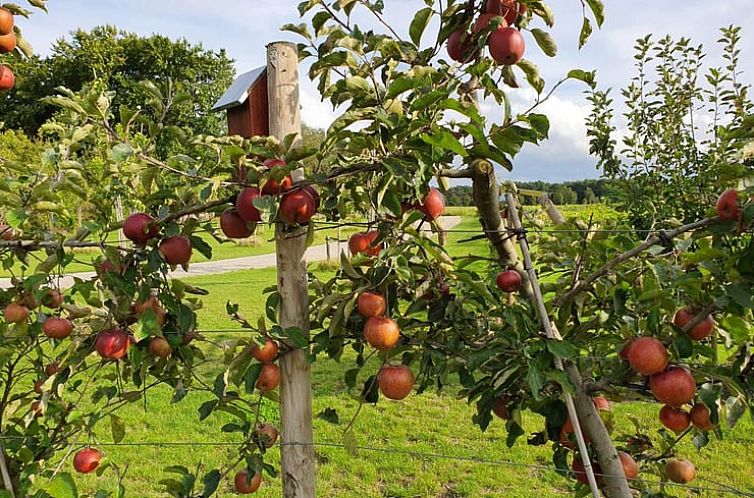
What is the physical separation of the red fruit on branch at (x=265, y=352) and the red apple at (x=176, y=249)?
0.91 feet

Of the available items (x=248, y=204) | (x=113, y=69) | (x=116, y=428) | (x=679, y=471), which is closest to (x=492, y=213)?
(x=248, y=204)

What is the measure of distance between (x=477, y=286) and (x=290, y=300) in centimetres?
49

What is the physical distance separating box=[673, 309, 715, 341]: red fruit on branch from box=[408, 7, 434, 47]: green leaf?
0.90 metres

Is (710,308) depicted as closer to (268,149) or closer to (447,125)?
(447,125)

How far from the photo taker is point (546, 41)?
1.40 m

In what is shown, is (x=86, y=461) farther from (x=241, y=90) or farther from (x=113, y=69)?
(x=113, y=69)

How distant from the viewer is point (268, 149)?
1356mm

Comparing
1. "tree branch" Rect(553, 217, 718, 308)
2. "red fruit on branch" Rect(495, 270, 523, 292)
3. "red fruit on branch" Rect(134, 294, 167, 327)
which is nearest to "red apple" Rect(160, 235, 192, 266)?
"red fruit on branch" Rect(134, 294, 167, 327)

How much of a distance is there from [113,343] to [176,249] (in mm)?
316

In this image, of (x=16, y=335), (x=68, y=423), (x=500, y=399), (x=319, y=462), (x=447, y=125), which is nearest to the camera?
(x=447, y=125)

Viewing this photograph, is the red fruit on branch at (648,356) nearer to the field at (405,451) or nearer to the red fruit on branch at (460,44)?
the red fruit on branch at (460,44)

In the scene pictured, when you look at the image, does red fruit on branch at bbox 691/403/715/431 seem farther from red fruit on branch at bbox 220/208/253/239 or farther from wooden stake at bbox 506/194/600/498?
red fruit on branch at bbox 220/208/253/239

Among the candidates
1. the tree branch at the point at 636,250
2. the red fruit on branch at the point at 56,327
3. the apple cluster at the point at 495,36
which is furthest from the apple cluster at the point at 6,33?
the tree branch at the point at 636,250

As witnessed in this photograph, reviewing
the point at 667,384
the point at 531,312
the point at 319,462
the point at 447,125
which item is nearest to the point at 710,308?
the point at 667,384
